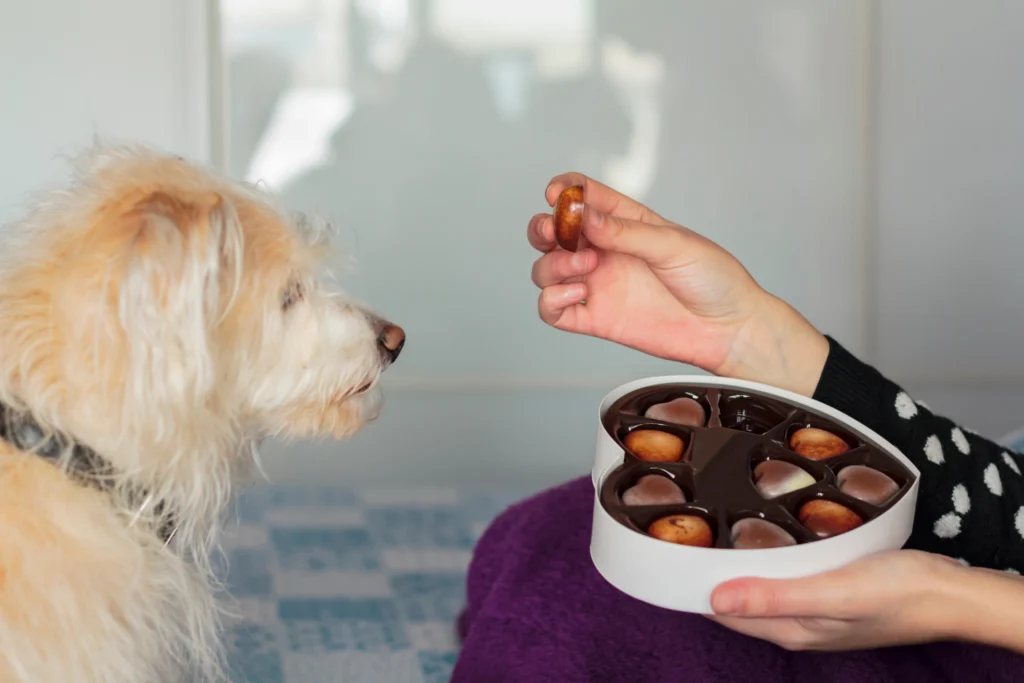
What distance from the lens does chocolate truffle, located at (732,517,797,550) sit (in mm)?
846

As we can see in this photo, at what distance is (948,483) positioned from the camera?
1.11 metres

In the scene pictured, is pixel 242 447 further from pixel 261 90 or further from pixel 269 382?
pixel 261 90

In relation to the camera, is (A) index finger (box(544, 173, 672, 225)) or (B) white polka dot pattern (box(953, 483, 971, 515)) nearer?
(B) white polka dot pattern (box(953, 483, 971, 515))

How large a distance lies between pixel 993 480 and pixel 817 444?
0.86 ft

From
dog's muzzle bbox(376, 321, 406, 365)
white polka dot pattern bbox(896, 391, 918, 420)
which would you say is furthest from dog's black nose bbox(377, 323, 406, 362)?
white polka dot pattern bbox(896, 391, 918, 420)

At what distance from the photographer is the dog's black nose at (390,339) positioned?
1.15 meters

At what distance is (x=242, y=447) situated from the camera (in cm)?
110

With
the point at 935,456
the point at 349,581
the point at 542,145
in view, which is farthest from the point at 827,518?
the point at 542,145

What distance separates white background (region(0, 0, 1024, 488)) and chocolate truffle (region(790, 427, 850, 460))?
5.67ft

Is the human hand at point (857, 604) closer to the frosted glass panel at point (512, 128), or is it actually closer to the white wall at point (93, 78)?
the frosted glass panel at point (512, 128)

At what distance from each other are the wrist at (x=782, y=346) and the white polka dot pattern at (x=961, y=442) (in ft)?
0.52

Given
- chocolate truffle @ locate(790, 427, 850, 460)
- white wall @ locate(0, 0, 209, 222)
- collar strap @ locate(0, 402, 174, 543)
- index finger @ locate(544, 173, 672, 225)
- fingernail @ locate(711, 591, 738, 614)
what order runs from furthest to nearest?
white wall @ locate(0, 0, 209, 222)
index finger @ locate(544, 173, 672, 225)
chocolate truffle @ locate(790, 427, 850, 460)
collar strap @ locate(0, 402, 174, 543)
fingernail @ locate(711, 591, 738, 614)

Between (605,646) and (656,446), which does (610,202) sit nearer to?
(656,446)

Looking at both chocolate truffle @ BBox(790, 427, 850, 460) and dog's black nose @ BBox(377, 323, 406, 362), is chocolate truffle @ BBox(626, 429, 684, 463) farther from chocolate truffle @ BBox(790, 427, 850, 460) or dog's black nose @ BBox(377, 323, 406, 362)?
dog's black nose @ BBox(377, 323, 406, 362)
